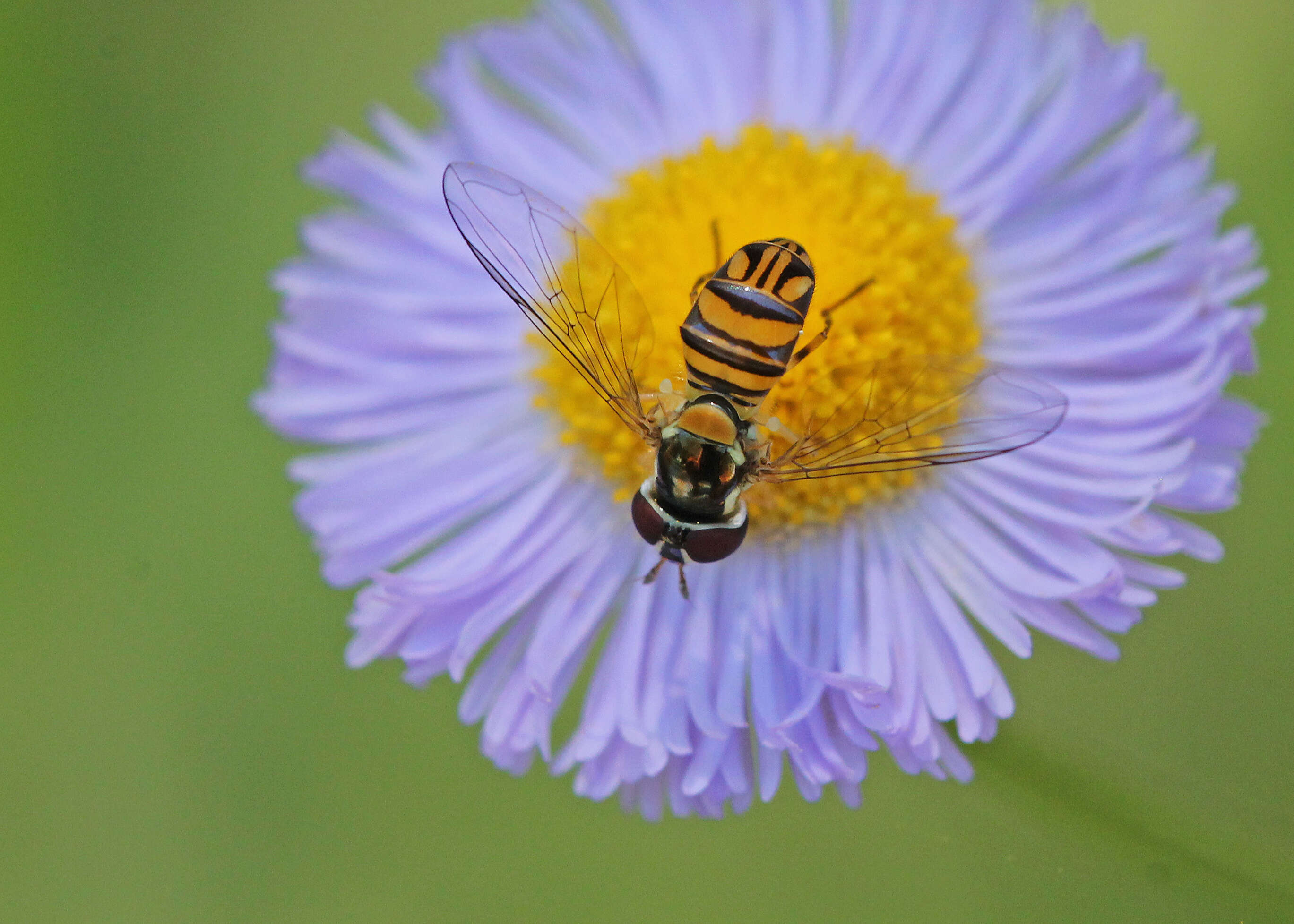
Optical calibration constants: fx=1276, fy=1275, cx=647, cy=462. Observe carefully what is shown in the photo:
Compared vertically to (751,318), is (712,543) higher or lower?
lower

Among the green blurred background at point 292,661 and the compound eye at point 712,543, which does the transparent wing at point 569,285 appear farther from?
the green blurred background at point 292,661

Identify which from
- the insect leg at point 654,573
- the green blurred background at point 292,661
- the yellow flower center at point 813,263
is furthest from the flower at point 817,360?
the green blurred background at point 292,661

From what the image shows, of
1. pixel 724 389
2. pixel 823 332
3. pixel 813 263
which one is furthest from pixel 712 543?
pixel 813 263

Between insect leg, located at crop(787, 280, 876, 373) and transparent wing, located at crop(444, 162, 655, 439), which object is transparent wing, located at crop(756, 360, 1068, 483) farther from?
transparent wing, located at crop(444, 162, 655, 439)

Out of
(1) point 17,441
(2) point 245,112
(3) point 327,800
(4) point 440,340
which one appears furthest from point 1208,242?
(1) point 17,441

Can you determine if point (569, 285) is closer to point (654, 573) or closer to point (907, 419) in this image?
point (654, 573)

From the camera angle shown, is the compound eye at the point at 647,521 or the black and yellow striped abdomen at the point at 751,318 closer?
the black and yellow striped abdomen at the point at 751,318
